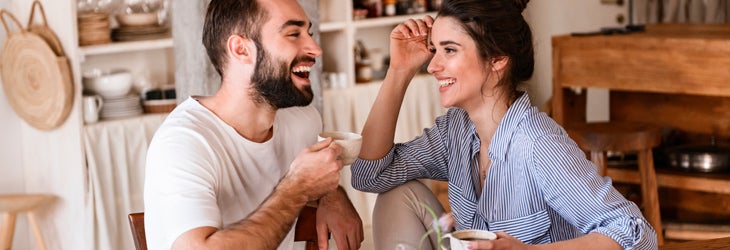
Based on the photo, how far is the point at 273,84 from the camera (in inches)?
91.2

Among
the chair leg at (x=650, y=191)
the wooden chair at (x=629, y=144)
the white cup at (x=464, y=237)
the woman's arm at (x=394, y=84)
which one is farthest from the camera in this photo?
the chair leg at (x=650, y=191)

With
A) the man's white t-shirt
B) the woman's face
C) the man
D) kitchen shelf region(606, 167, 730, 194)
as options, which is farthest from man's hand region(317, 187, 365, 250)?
kitchen shelf region(606, 167, 730, 194)

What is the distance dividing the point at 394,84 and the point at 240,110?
1.53 feet

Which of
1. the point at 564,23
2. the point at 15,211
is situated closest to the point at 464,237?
the point at 15,211

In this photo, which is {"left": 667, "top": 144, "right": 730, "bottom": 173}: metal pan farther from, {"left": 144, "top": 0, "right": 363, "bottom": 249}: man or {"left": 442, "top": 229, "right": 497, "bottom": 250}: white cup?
{"left": 442, "top": 229, "right": 497, "bottom": 250}: white cup

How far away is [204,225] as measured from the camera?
1.98m

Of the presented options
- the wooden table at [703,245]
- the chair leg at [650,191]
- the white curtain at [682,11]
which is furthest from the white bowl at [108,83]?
the white curtain at [682,11]

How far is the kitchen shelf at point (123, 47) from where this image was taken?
462 cm

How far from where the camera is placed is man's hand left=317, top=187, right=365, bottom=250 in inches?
90.2

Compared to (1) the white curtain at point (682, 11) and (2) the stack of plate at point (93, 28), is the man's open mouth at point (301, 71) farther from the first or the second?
(1) the white curtain at point (682, 11)

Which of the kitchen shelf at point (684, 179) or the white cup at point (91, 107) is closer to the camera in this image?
the kitchen shelf at point (684, 179)

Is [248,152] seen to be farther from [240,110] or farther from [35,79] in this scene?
[35,79]

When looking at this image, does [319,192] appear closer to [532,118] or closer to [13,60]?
[532,118]

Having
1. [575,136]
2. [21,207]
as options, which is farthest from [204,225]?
[21,207]
